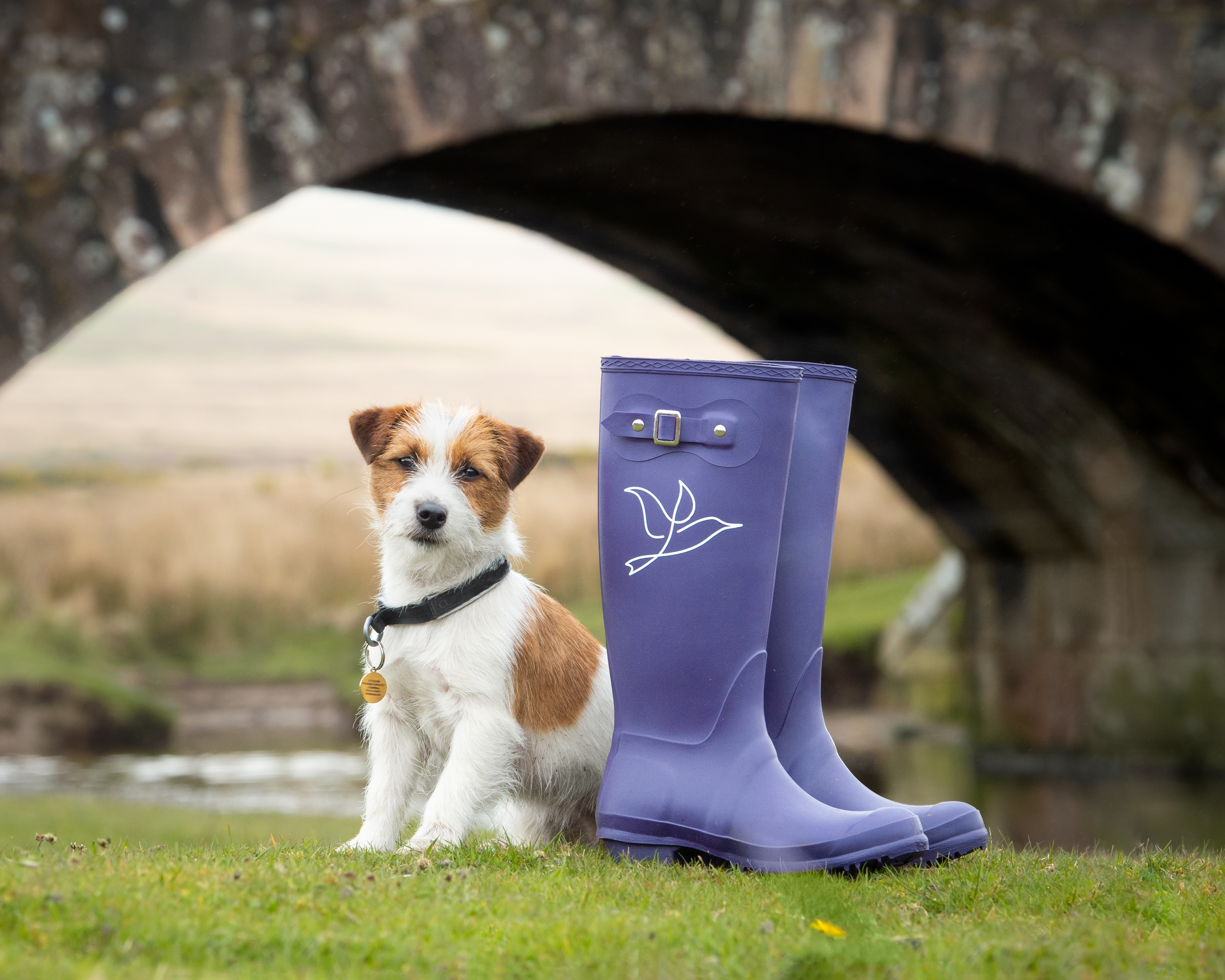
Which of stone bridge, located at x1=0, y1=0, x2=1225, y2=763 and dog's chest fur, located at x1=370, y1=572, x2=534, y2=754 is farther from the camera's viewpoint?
stone bridge, located at x1=0, y1=0, x2=1225, y2=763

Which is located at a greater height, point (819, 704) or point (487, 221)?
point (487, 221)

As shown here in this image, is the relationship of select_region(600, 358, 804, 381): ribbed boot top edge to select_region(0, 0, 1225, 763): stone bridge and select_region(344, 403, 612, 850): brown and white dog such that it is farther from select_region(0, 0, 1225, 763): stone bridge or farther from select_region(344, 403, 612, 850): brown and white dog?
select_region(0, 0, 1225, 763): stone bridge

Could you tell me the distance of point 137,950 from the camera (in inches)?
89.0

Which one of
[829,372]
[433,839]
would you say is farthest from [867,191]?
[433,839]

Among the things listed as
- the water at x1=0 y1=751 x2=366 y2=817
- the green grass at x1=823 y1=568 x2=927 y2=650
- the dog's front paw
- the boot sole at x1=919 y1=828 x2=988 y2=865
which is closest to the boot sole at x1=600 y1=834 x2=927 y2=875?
the boot sole at x1=919 y1=828 x2=988 y2=865

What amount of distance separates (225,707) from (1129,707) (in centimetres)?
896

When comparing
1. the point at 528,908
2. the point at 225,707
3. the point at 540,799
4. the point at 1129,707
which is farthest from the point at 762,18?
the point at 225,707

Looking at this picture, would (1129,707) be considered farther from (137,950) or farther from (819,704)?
(137,950)

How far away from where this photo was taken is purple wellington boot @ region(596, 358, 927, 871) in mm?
3264

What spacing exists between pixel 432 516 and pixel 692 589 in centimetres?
70

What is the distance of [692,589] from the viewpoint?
3.35 meters

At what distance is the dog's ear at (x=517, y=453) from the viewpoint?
354cm

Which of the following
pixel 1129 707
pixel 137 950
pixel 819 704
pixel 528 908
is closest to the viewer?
pixel 137 950

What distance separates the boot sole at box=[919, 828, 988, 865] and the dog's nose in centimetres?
151
